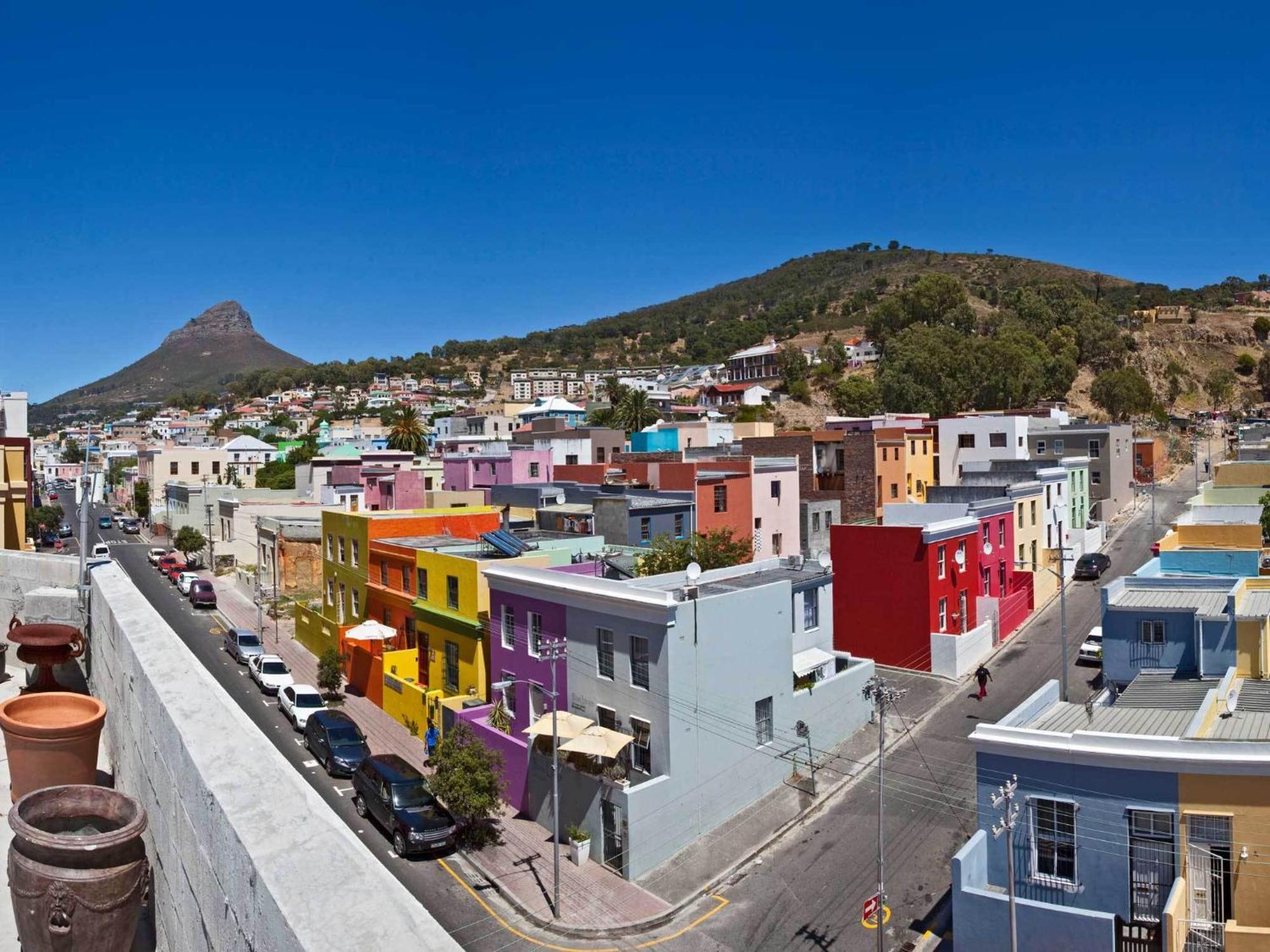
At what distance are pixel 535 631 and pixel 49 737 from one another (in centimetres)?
1540

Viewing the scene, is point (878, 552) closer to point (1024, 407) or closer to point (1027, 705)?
point (1027, 705)

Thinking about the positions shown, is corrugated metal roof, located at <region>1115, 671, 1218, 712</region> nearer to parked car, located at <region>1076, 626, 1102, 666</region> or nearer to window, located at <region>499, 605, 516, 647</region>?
parked car, located at <region>1076, 626, 1102, 666</region>

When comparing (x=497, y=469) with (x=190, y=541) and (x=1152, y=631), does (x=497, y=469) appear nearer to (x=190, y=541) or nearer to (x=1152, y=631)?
(x=190, y=541)

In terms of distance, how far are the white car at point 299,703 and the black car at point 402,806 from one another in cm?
634

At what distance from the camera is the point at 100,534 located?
3083 inches

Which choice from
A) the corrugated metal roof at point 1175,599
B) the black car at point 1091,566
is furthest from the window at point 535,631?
the black car at point 1091,566

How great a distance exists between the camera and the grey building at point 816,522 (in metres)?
43.4

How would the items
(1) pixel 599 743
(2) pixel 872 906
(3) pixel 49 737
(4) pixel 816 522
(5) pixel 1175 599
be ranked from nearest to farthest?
(3) pixel 49 737
(2) pixel 872 906
(1) pixel 599 743
(5) pixel 1175 599
(4) pixel 816 522

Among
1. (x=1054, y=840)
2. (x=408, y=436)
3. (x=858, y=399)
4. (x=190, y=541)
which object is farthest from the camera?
(x=858, y=399)

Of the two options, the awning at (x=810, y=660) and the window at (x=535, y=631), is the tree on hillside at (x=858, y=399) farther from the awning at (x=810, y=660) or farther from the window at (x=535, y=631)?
the window at (x=535, y=631)

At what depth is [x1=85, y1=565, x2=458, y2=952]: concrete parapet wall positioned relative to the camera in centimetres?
470

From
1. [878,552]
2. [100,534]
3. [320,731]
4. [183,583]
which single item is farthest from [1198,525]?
[100,534]

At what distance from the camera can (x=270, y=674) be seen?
102 feet

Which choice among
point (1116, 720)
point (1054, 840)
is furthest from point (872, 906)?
point (1116, 720)
